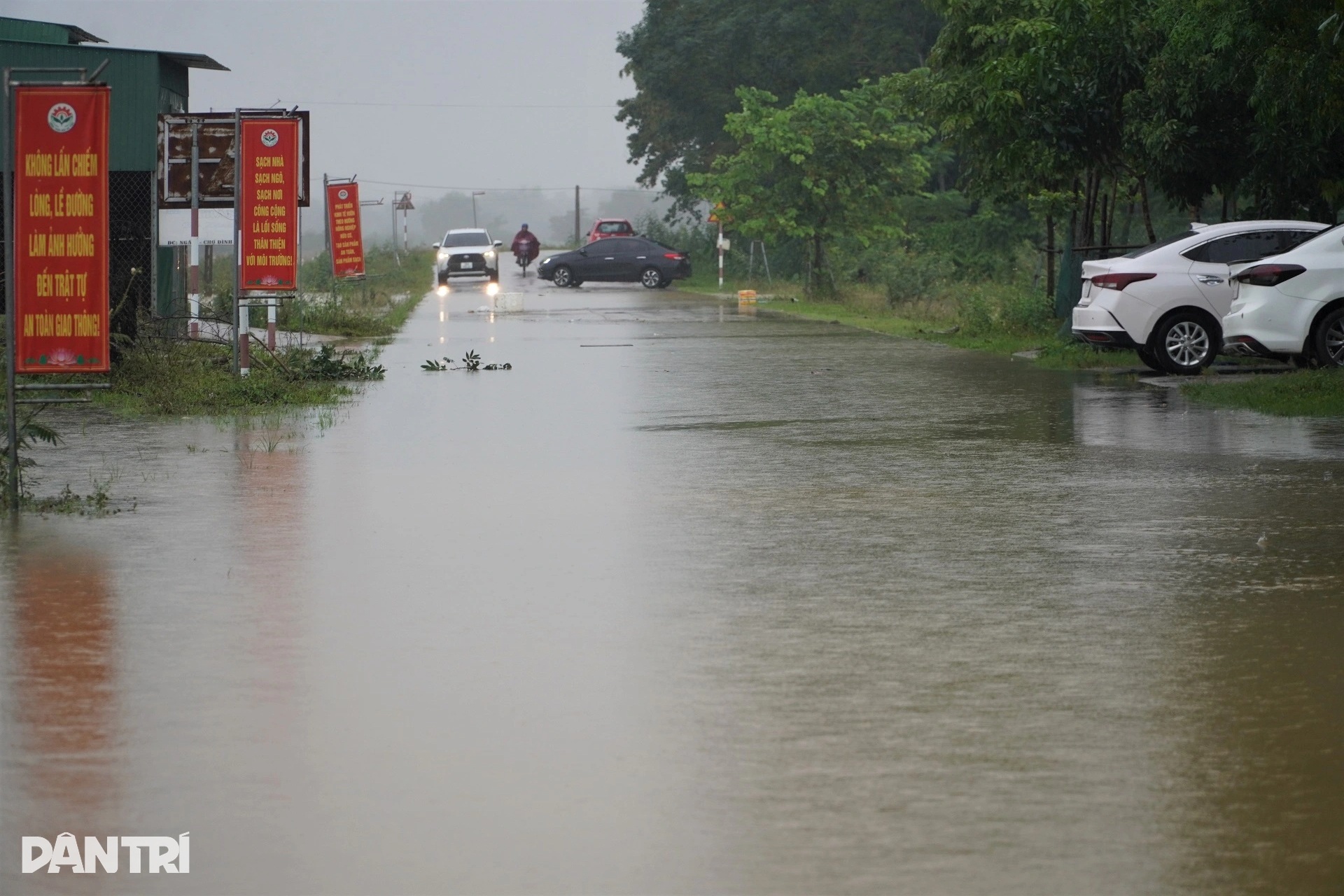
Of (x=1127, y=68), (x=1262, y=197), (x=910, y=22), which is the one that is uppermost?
(x=910, y=22)

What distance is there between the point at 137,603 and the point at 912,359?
17.9 m

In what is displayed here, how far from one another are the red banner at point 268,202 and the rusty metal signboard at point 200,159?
445mm

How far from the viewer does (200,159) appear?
74.0ft

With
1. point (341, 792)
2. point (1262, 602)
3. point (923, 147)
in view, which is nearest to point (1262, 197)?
point (1262, 602)

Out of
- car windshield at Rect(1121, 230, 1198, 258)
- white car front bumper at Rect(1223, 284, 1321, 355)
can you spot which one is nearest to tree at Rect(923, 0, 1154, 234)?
car windshield at Rect(1121, 230, 1198, 258)

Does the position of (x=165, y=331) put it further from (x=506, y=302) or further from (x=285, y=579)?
(x=506, y=302)

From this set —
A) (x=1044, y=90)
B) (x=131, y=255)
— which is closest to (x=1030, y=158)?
(x=1044, y=90)

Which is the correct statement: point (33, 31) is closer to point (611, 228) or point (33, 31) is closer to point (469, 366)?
point (469, 366)

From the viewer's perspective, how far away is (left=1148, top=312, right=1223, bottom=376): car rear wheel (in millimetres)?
21469

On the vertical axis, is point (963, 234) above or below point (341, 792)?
above

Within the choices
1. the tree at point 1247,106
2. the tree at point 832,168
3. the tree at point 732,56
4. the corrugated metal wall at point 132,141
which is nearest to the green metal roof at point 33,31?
the corrugated metal wall at point 132,141

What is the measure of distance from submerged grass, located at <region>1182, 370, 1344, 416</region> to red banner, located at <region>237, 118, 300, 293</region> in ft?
→ 32.8

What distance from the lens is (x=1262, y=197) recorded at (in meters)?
24.9

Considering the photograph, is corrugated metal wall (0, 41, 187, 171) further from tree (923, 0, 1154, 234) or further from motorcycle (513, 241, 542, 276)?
motorcycle (513, 241, 542, 276)
